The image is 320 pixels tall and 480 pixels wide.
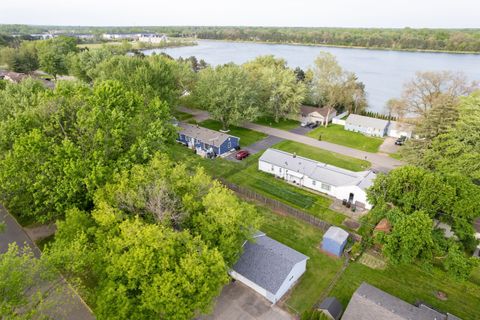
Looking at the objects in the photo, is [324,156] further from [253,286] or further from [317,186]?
[253,286]

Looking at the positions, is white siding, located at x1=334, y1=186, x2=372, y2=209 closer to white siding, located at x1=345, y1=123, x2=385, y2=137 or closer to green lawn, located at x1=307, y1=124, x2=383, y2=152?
green lawn, located at x1=307, y1=124, x2=383, y2=152

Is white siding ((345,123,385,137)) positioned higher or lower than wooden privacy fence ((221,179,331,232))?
higher

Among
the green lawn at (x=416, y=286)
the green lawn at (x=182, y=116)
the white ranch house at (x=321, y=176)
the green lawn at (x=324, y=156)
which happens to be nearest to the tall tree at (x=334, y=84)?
the green lawn at (x=324, y=156)

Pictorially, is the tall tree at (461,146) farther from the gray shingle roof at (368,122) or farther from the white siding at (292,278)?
the white siding at (292,278)

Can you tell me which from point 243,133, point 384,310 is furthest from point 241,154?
point 384,310

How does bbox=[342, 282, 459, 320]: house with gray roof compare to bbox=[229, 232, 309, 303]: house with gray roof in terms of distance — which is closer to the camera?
bbox=[342, 282, 459, 320]: house with gray roof

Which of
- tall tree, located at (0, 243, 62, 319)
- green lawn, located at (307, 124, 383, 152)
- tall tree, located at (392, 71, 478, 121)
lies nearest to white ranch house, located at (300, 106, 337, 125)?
green lawn, located at (307, 124, 383, 152)
